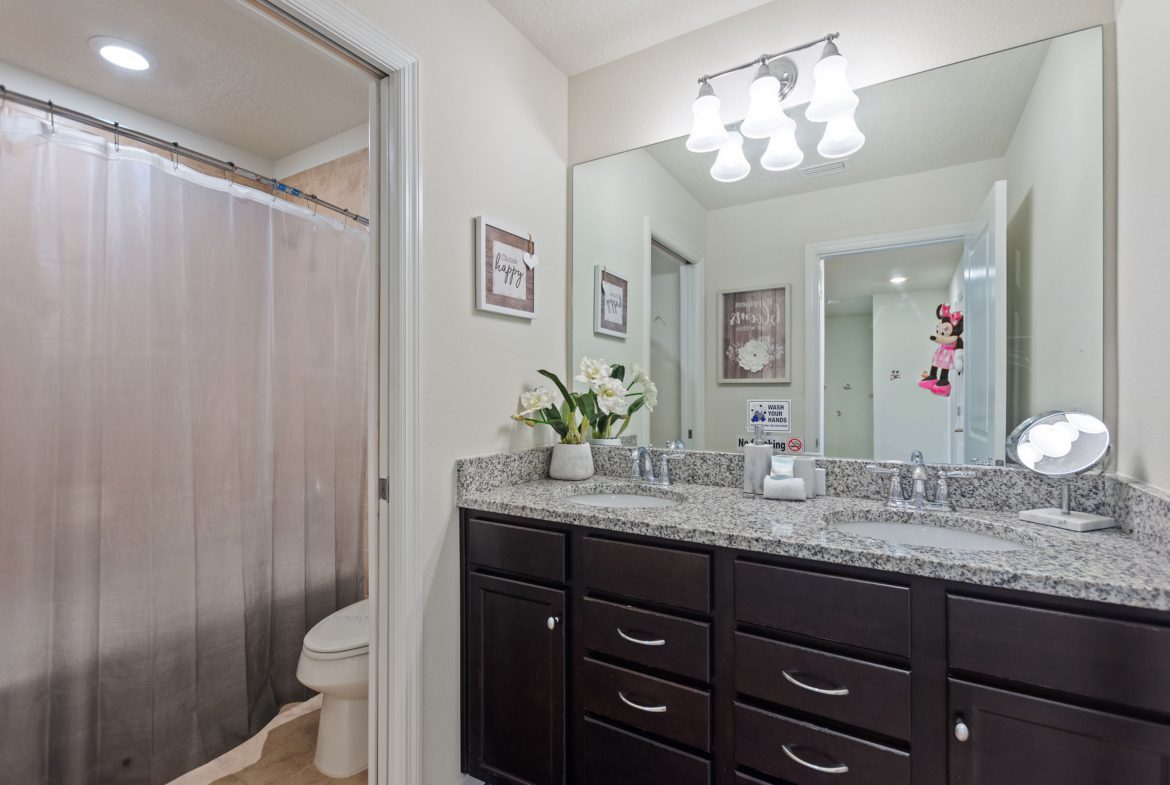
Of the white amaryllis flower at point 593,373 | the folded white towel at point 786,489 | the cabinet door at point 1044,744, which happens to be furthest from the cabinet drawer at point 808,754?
the white amaryllis flower at point 593,373

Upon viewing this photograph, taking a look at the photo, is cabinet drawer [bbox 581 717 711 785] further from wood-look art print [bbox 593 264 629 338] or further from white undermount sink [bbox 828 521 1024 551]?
wood-look art print [bbox 593 264 629 338]

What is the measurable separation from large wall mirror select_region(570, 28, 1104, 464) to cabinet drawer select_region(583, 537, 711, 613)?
0.67 meters

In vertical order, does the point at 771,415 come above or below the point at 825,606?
above

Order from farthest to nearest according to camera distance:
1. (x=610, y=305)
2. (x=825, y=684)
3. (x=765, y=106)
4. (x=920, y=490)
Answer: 1. (x=610, y=305)
2. (x=765, y=106)
3. (x=920, y=490)
4. (x=825, y=684)

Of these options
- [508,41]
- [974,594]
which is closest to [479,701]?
[974,594]

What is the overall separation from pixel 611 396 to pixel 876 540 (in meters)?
1.00

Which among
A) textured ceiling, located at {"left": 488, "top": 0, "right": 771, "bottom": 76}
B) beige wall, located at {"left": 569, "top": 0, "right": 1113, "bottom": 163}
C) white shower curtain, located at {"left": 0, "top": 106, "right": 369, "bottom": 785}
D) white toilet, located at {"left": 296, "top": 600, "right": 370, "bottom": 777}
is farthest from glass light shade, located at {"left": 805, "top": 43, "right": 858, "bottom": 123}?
white toilet, located at {"left": 296, "top": 600, "right": 370, "bottom": 777}

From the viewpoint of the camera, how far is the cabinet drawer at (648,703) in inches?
46.0

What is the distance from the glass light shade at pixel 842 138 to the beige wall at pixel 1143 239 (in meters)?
0.55

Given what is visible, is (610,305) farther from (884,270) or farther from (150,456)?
(150,456)

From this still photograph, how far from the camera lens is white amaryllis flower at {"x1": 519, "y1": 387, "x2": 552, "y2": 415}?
1807 millimetres


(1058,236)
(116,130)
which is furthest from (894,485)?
(116,130)

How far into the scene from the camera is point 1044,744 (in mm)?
865

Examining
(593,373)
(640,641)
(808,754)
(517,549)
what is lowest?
(808,754)
